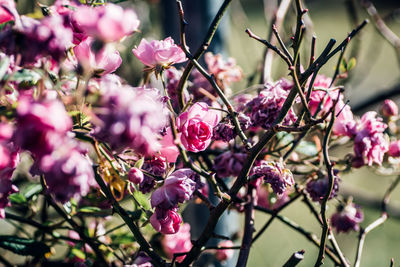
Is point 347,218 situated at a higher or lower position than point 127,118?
lower

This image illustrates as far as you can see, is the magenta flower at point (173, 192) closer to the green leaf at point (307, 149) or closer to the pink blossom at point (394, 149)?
the green leaf at point (307, 149)

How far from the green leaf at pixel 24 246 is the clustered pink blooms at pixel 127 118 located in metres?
0.37

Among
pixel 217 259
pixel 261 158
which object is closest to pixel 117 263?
pixel 217 259

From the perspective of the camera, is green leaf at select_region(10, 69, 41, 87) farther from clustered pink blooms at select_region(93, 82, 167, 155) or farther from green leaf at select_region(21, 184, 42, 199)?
green leaf at select_region(21, 184, 42, 199)

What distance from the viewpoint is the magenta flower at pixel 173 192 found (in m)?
0.47

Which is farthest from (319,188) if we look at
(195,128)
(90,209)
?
(90,209)

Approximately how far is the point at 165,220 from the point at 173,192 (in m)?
0.05

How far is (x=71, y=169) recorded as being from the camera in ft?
1.11

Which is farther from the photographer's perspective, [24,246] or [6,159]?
[24,246]

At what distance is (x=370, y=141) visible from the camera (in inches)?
25.8

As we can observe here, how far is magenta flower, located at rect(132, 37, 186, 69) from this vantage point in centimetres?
54

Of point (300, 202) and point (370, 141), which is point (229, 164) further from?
point (300, 202)

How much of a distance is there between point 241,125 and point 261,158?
0.12 metres

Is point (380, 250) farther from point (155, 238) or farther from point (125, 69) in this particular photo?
point (155, 238)
